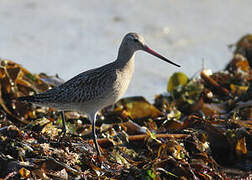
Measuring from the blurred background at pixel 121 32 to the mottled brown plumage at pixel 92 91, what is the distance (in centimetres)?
261

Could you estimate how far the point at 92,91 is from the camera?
4.93 m

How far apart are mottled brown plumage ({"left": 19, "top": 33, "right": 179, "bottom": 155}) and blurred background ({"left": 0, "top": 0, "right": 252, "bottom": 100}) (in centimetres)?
261

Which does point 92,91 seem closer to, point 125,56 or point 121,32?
point 125,56

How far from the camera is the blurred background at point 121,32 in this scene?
866 cm

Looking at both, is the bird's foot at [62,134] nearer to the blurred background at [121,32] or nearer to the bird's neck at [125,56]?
the bird's neck at [125,56]

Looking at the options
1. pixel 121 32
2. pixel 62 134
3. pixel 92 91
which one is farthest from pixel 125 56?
pixel 121 32

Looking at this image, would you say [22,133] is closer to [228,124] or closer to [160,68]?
[228,124]

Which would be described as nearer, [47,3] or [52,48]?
[52,48]

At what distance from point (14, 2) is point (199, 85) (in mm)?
6006

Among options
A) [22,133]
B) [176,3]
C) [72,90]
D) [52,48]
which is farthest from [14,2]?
[22,133]

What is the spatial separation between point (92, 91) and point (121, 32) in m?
5.32

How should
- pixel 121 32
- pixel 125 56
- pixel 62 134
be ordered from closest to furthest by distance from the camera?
pixel 62 134 < pixel 125 56 < pixel 121 32

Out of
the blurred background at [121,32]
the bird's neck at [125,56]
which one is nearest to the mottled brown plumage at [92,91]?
the bird's neck at [125,56]

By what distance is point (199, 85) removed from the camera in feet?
21.9
